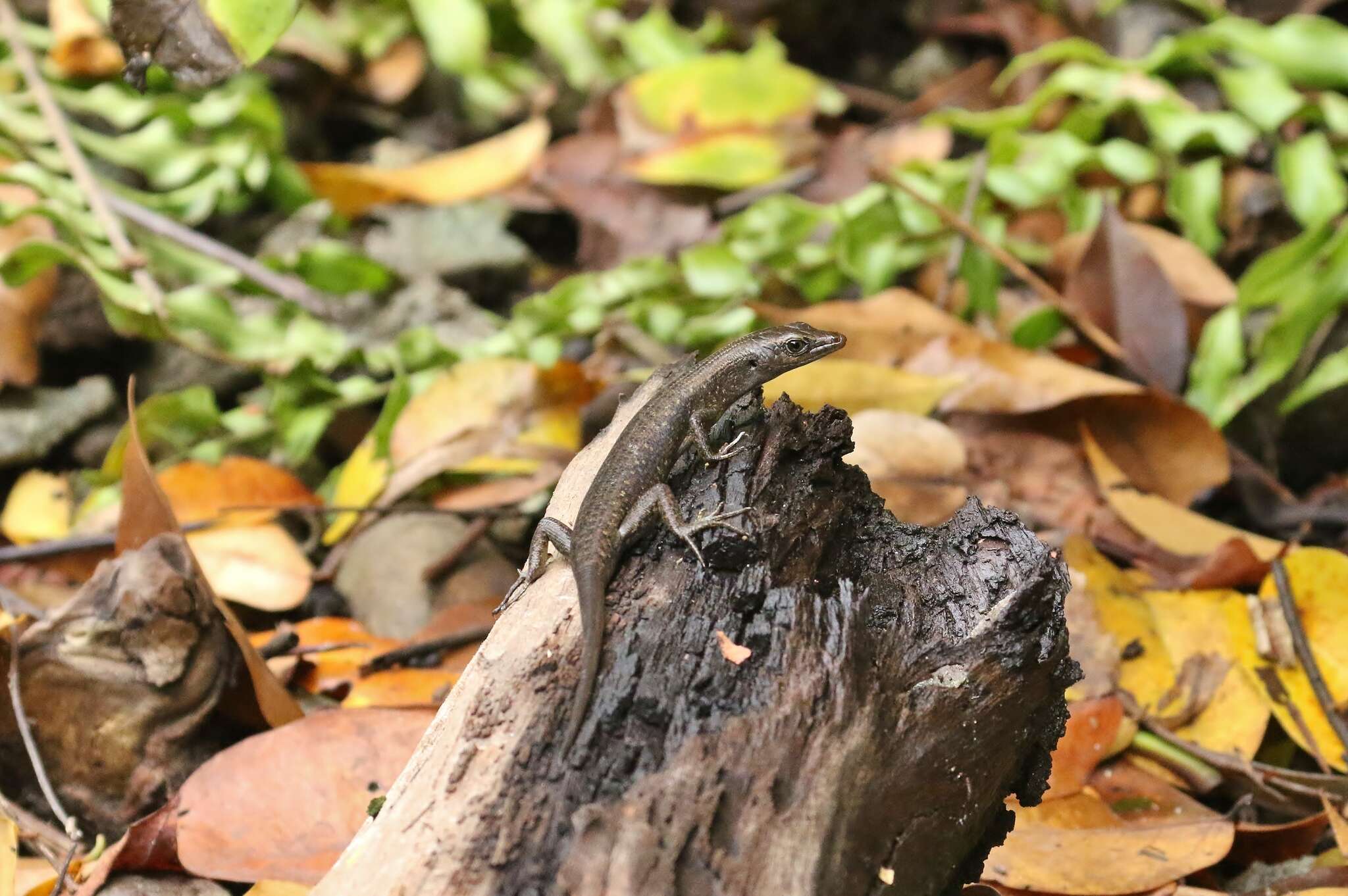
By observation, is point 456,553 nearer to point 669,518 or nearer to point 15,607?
point 15,607

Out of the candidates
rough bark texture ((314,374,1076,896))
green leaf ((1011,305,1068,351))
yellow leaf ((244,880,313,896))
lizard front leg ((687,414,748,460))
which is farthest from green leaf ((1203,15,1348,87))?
yellow leaf ((244,880,313,896))

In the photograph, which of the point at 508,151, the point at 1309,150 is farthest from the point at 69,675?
the point at 1309,150

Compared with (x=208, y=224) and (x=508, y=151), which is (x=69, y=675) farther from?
(x=508, y=151)

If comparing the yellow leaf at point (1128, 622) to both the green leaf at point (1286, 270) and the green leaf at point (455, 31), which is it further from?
the green leaf at point (455, 31)

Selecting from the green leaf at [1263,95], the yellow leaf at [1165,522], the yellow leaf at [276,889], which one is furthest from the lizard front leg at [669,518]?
the green leaf at [1263,95]

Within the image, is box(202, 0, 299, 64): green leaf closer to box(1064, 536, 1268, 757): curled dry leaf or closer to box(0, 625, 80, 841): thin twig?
box(0, 625, 80, 841): thin twig
